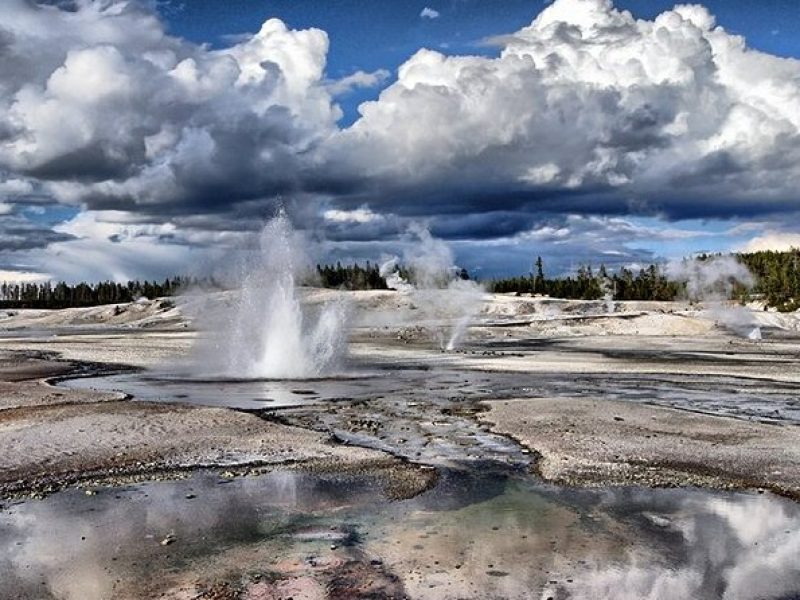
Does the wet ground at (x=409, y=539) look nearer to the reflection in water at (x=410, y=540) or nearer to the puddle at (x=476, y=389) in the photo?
the reflection in water at (x=410, y=540)

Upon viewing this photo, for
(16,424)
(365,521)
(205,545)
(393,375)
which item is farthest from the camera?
(393,375)

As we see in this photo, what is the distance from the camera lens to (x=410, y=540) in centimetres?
1299

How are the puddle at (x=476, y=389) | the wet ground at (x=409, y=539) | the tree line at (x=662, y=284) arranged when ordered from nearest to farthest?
the wet ground at (x=409, y=539)
the puddle at (x=476, y=389)
the tree line at (x=662, y=284)

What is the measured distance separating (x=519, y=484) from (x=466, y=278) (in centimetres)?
16236

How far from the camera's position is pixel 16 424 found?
23.2 meters

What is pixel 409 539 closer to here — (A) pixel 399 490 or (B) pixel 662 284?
(A) pixel 399 490

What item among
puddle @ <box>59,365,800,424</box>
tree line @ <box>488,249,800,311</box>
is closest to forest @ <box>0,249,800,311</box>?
tree line @ <box>488,249,800,311</box>

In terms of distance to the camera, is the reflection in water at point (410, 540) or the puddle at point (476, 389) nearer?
the reflection in water at point (410, 540)

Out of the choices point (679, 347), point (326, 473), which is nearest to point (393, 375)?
point (326, 473)

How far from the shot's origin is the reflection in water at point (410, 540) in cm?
1121

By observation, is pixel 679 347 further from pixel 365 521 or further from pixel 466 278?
pixel 466 278

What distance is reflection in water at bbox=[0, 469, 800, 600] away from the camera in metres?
11.2

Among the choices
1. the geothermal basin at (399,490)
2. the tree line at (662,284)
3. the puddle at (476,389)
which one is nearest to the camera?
the geothermal basin at (399,490)

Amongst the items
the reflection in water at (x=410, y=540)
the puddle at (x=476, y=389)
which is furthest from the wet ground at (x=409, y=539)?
the puddle at (x=476, y=389)
